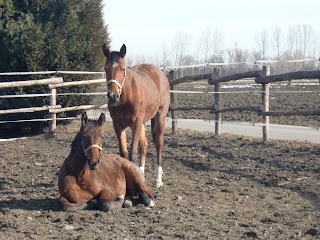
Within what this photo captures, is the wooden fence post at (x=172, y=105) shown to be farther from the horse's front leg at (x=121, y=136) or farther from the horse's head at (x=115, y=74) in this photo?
the horse's head at (x=115, y=74)

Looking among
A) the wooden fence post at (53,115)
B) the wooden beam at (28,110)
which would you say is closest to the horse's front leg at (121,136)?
the wooden beam at (28,110)

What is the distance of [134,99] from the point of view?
7.52m

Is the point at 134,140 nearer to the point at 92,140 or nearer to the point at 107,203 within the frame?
the point at 107,203

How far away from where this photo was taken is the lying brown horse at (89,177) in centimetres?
579

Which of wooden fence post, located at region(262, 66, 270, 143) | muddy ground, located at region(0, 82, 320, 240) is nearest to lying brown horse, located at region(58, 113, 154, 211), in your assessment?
muddy ground, located at region(0, 82, 320, 240)

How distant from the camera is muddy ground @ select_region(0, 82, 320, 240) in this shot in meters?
5.39

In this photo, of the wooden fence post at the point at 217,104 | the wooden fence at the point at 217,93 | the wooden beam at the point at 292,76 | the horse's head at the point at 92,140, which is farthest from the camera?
the wooden fence post at the point at 217,104

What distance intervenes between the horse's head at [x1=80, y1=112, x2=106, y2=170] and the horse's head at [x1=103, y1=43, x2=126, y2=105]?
106cm

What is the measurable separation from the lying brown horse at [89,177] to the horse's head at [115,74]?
3.00 feet

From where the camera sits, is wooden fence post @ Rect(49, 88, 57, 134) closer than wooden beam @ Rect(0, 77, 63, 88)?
No

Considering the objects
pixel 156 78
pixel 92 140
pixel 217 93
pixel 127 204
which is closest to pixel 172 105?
pixel 217 93

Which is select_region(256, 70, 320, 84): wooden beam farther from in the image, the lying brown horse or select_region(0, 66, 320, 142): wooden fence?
the lying brown horse

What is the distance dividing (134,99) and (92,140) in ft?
6.06

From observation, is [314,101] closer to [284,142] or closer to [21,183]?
[284,142]
